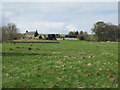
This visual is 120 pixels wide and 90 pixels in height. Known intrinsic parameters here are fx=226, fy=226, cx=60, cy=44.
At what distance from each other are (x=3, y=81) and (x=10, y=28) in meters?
89.1

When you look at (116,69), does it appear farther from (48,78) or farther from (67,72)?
(48,78)

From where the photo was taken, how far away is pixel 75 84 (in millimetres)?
9812

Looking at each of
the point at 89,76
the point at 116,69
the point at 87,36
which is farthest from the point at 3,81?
the point at 87,36

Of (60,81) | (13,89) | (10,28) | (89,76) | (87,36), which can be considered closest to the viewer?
(13,89)

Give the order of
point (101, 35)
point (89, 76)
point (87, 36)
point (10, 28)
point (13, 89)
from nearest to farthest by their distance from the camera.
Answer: point (13, 89) < point (89, 76) < point (10, 28) < point (101, 35) < point (87, 36)

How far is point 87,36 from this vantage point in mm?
133625

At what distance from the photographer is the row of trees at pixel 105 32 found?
388 ft

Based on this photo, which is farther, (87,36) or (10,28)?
(87,36)

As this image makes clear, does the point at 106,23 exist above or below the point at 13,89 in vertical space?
above

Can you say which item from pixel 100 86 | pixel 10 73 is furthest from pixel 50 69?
pixel 100 86

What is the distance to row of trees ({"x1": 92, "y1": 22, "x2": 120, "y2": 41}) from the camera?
118 meters

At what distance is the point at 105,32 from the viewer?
119 meters

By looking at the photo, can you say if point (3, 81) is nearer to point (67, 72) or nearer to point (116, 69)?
point (67, 72)

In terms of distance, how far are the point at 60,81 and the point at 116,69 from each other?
380 centimetres
